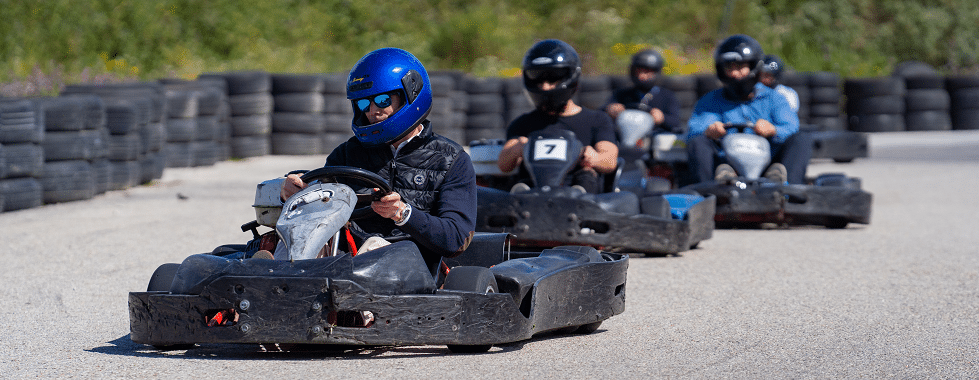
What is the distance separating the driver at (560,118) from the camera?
25.1 ft

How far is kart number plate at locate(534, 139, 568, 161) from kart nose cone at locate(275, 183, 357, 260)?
3436 mm

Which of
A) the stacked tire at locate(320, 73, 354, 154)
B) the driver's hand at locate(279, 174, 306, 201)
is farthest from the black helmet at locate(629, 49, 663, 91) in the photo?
the driver's hand at locate(279, 174, 306, 201)

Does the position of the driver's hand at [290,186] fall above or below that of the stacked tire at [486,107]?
below

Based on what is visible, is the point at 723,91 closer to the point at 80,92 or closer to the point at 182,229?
the point at 182,229

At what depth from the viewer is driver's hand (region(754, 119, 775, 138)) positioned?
29.2 feet

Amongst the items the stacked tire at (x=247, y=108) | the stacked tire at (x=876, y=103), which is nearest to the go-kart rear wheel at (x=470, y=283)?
the stacked tire at (x=247, y=108)

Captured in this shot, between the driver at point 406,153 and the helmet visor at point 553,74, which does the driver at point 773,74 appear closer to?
the helmet visor at point 553,74

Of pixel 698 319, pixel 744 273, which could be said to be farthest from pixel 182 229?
pixel 698 319

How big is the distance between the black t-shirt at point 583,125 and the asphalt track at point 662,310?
0.93 m

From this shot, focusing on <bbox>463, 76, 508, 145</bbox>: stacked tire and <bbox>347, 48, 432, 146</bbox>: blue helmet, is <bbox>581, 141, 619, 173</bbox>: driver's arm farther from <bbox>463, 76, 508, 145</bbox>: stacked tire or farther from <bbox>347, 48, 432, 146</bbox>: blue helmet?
<bbox>463, 76, 508, 145</bbox>: stacked tire

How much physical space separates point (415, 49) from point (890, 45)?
1399 centimetres

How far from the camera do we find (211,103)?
1442 centimetres

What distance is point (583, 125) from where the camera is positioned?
7.84 m

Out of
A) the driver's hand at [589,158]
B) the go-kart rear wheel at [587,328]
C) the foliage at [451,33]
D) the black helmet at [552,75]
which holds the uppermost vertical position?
the foliage at [451,33]
